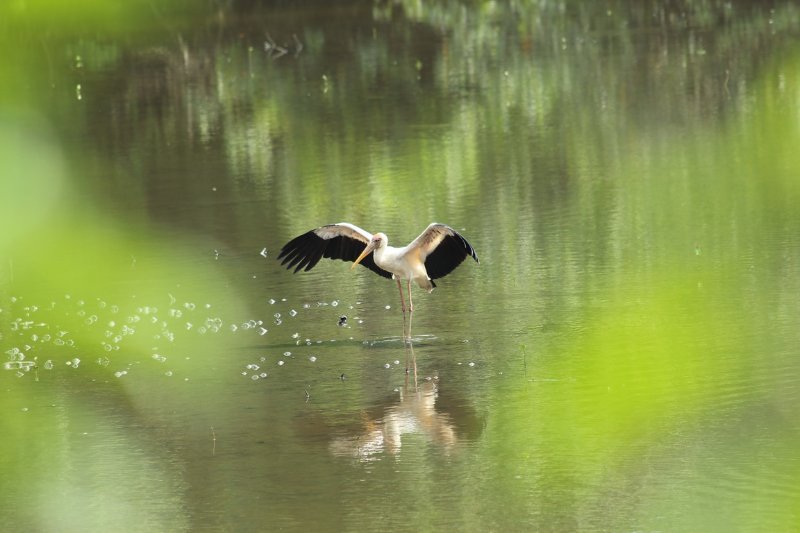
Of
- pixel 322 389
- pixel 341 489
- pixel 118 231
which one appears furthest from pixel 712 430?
pixel 118 231

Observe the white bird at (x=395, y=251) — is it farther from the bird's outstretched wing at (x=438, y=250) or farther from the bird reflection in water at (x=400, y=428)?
the bird reflection in water at (x=400, y=428)

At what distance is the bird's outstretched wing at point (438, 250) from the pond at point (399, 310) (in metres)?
0.44

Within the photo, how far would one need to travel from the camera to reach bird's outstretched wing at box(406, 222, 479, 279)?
9.88 metres

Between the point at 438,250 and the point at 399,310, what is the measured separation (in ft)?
3.55

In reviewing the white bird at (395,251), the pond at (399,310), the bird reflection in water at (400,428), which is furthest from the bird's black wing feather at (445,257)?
the bird reflection in water at (400,428)

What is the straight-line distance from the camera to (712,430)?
7.70 meters

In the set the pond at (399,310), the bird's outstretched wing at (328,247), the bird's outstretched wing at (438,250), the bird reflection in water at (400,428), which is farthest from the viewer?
the bird's outstretched wing at (328,247)

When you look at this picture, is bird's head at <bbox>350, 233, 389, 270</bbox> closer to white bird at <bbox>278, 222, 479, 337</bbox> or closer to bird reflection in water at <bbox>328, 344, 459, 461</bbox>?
white bird at <bbox>278, 222, 479, 337</bbox>

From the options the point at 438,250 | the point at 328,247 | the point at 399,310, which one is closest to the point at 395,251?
the point at 438,250

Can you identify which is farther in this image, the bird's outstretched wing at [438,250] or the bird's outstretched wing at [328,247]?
the bird's outstretched wing at [328,247]

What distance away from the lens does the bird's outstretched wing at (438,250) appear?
389 inches

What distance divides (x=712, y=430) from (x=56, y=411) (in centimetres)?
369

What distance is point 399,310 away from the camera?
11078mm

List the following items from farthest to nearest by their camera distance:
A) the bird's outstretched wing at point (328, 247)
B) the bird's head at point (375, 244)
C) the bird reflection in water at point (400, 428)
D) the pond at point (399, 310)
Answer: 1. the bird's outstretched wing at point (328, 247)
2. the bird's head at point (375, 244)
3. the bird reflection in water at point (400, 428)
4. the pond at point (399, 310)
